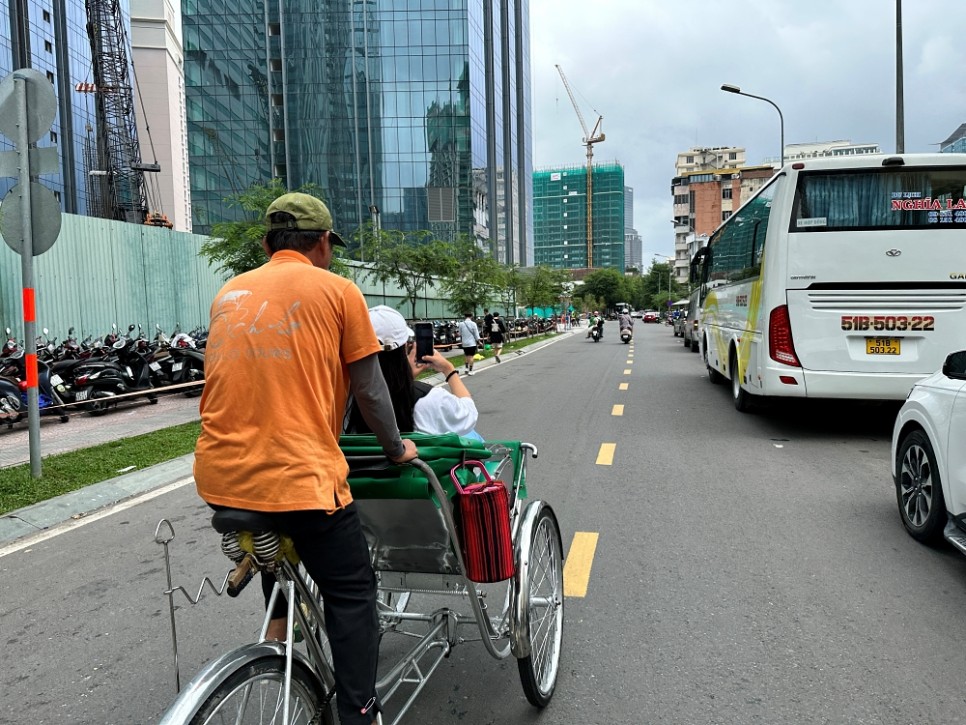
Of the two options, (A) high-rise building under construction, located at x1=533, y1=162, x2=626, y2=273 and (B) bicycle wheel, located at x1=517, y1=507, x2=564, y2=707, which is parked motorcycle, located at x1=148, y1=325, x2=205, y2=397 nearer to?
(B) bicycle wheel, located at x1=517, y1=507, x2=564, y2=707

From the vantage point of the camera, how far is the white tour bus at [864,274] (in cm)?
782

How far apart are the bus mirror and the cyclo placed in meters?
2.58

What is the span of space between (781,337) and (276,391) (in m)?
7.53

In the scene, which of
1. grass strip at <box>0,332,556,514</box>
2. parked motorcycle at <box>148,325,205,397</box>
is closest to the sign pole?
grass strip at <box>0,332,556,514</box>

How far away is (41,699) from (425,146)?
208ft

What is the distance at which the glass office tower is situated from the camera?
62312 mm

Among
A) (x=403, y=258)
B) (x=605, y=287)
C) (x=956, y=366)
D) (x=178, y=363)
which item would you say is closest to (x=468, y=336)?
(x=403, y=258)

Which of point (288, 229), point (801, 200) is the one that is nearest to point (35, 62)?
point (801, 200)

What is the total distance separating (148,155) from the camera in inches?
2643

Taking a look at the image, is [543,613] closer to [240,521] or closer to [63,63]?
[240,521]

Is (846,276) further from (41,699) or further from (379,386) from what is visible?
(41,699)

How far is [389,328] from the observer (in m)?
2.60

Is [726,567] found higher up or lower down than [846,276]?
lower down

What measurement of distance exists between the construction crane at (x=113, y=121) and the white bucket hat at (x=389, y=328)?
5715 centimetres
